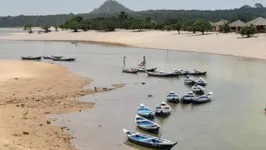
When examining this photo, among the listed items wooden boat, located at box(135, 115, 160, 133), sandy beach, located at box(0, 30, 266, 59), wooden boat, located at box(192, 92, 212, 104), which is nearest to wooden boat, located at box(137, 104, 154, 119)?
wooden boat, located at box(135, 115, 160, 133)

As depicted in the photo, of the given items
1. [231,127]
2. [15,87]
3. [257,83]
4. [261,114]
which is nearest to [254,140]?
[231,127]

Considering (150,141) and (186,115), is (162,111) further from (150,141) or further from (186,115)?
(150,141)

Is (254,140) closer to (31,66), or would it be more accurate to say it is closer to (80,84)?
(80,84)

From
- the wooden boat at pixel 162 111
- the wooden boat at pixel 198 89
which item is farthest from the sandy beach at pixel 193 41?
the wooden boat at pixel 162 111

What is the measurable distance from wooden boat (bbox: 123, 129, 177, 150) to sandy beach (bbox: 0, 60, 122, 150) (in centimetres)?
379

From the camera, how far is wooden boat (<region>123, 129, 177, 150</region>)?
83.4 feet

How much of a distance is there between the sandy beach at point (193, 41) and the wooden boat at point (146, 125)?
49280mm

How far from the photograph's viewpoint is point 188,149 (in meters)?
26.0

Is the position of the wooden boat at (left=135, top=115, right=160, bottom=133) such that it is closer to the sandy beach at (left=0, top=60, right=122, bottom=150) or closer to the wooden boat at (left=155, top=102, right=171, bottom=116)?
the wooden boat at (left=155, top=102, right=171, bottom=116)

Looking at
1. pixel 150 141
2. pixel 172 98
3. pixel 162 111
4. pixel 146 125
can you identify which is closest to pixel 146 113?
pixel 162 111

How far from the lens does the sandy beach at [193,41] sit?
8325cm

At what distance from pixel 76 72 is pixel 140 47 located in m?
52.7

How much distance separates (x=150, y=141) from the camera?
26.1 metres

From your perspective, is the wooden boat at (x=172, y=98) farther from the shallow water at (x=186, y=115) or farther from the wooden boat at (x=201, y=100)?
the wooden boat at (x=201, y=100)
